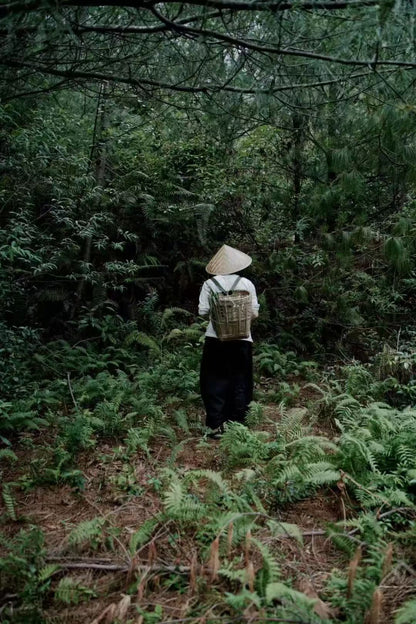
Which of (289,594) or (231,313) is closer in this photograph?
(289,594)

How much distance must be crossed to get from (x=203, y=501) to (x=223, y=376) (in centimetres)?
206

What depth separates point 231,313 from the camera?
17.7 ft

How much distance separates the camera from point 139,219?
948 cm

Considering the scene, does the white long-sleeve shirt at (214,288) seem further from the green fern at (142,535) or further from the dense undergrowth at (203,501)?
the green fern at (142,535)

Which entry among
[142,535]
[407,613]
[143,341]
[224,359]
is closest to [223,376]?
[224,359]

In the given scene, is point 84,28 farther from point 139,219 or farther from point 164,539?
point 139,219

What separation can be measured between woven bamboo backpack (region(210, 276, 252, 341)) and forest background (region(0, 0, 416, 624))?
3.69 feet

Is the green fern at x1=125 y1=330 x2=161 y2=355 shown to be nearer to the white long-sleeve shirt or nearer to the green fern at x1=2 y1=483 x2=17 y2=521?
the white long-sleeve shirt

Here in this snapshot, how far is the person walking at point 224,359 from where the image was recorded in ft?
18.7

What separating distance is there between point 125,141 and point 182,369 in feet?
14.7

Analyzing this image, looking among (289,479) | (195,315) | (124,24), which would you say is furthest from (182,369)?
(124,24)

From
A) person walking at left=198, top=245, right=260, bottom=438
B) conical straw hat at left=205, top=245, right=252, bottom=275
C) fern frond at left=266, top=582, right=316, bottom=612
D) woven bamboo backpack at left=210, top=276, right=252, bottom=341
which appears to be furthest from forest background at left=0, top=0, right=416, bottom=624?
conical straw hat at left=205, top=245, right=252, bottom=275

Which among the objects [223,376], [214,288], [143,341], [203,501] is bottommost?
[203,501]

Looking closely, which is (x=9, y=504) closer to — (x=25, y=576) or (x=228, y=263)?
(x=25, y=576)
